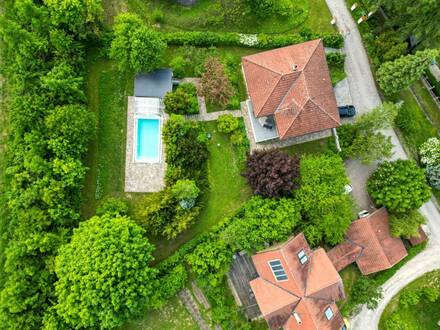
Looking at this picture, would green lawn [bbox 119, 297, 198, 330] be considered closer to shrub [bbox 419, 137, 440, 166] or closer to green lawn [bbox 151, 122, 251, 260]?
green lawn [bbox 151, 122, 251, 260]

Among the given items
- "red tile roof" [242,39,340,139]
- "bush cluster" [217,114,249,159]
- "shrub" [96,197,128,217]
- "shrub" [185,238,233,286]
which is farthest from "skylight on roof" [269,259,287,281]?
Result: "shrub" [96,197,128,217]

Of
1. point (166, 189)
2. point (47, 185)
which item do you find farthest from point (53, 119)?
point (166, 189)

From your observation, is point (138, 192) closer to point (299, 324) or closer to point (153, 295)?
point (153, 295)

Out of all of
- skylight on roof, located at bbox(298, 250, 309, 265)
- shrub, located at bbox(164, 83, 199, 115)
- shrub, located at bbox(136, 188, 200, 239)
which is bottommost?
skylight on roof, located at bbox(298, 250, 309, 265)

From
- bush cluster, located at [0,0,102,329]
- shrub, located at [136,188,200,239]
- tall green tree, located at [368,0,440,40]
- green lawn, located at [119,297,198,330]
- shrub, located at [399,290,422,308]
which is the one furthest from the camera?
shrub, located at [399,290,422,308]

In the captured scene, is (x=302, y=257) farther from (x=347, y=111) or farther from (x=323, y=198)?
(x=347, y=111)

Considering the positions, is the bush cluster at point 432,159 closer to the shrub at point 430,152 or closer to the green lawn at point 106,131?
the shrub at point 430,152
